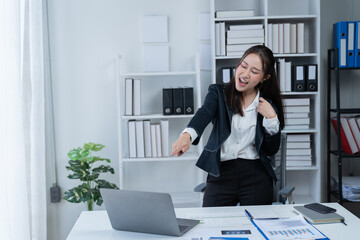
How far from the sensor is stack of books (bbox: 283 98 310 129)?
343cm

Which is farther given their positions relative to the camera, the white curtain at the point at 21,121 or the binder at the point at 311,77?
the binder at the point at 311,77

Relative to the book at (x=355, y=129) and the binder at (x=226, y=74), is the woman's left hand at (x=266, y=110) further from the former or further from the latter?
the book at (x=355, y=129)

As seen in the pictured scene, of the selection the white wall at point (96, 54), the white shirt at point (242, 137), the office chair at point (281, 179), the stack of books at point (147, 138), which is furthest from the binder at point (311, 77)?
the white shirt at point (242, 137)

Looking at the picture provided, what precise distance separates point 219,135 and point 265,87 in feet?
1.28

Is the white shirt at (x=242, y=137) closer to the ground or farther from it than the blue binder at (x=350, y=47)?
closer to the ground

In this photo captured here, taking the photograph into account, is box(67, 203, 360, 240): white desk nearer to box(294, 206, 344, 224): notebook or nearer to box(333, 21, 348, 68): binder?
box(294, 206, 344, 224): notebook

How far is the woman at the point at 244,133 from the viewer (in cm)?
216

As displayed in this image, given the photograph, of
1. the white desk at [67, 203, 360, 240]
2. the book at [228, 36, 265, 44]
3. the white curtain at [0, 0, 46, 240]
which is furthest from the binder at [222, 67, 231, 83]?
the white desk at [67, 203, 360, 240]

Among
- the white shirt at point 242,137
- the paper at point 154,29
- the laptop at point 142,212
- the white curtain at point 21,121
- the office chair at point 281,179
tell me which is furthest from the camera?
the paper at point 154,29

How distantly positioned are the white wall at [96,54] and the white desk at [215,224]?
5.78 feet

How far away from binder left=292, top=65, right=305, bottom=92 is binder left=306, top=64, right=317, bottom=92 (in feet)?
0.13

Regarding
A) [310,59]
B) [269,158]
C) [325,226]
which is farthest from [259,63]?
[310,59]

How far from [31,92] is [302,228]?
2091mm

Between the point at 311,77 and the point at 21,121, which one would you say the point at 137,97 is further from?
the point at 311,77
